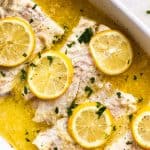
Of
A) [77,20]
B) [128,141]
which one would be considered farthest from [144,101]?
[77,20]

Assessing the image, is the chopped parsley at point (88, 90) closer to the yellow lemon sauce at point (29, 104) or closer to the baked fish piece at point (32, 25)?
the yellow lemon sauce at point (29, 104)

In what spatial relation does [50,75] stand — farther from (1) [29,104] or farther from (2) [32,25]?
(2) [32,25]

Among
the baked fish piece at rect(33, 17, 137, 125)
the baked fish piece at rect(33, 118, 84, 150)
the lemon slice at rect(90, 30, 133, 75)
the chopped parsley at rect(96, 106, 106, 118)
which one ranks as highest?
the lemon slice at rect(90, 30, 133, 75)

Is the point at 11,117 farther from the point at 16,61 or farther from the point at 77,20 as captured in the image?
the point at 77,20

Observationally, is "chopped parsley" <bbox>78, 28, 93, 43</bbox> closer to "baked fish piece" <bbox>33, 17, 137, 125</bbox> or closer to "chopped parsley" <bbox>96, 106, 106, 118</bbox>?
"baked fish piece" <bbox>33, 17, 137, 125</bbox>

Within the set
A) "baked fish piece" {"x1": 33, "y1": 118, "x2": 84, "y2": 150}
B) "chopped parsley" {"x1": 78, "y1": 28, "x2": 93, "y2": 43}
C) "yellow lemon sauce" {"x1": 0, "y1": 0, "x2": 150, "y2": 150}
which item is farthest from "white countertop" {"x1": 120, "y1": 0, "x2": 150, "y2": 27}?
"baked fish piece" {"x1": 33, "y1": 118, "x2": 84, "y2": 150}

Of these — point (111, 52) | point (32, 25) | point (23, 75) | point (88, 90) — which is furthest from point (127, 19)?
point (23, 75)

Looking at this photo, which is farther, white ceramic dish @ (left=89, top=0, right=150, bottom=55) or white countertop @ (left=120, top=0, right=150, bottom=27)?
white countertop @ (left=120, top=0, right=150, bottom=27)
